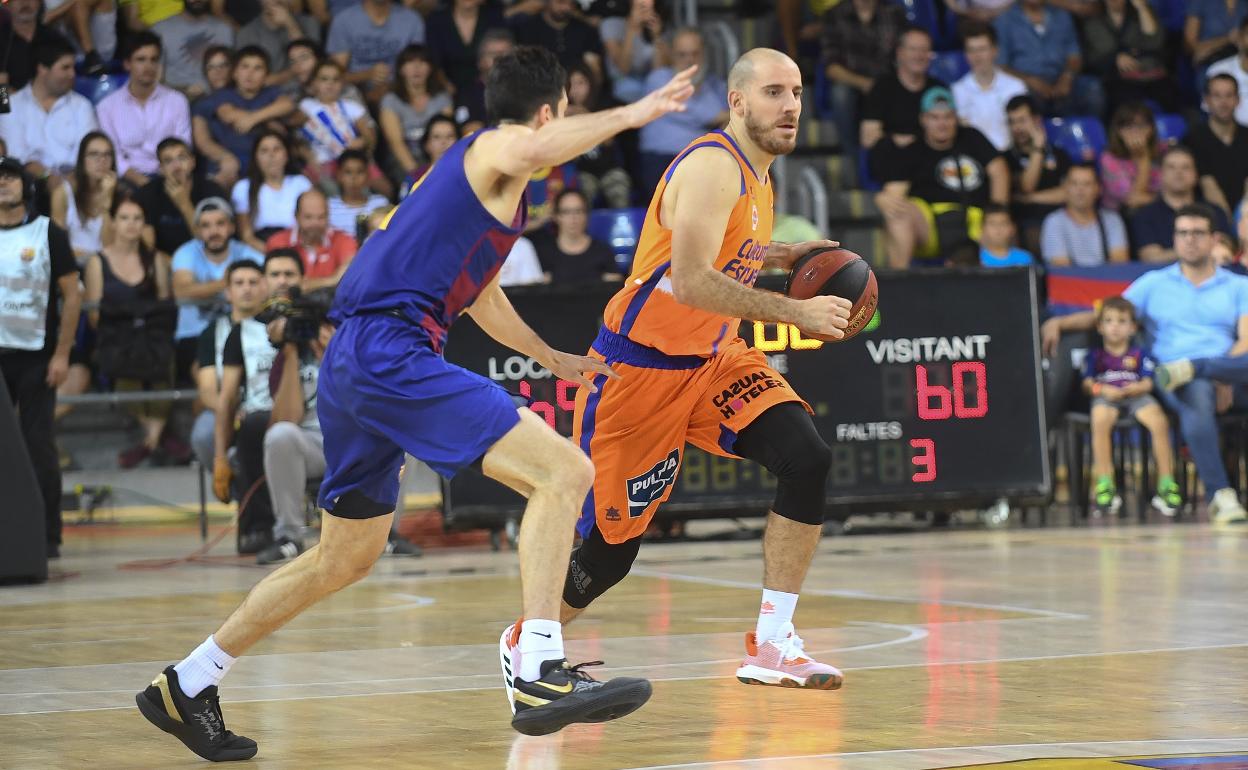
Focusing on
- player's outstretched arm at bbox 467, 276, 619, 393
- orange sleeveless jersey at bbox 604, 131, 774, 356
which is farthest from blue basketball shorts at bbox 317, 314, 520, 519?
orange sleeveless jersey at bbox 604, 131, 774, 356

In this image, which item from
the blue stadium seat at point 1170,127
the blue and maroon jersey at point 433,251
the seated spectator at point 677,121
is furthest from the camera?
the blue stadium seat at point 1170,127

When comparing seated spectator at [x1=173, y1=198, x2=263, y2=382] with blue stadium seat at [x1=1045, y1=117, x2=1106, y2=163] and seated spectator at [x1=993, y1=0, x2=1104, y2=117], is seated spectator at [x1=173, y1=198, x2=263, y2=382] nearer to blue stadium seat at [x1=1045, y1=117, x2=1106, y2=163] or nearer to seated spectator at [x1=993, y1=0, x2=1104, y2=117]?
blue stadium seat at [x1=1045, y1=117, x2=1106, y2=163]

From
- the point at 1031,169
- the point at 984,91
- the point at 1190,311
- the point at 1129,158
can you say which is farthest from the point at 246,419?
the point at 1129,158

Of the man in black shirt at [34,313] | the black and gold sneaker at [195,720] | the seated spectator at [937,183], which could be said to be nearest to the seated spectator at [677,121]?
the seated spectator at [937,183]

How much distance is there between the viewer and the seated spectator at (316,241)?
13.7 m

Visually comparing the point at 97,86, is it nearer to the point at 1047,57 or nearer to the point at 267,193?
the point at 267,193

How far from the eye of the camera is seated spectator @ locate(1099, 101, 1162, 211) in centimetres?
1709

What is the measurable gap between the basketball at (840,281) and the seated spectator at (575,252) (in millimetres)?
Answer: 7229

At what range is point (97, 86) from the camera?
1619 cm

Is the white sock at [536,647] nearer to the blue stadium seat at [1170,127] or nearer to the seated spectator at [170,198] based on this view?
the seated spectator at [170,198]

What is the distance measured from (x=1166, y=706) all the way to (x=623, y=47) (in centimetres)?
1204

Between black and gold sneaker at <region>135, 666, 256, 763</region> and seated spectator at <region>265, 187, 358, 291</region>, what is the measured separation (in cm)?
815

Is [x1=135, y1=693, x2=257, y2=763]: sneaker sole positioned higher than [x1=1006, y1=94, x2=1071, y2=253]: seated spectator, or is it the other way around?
[x1=1006, y1=94, x2=1071, y2=253]: seated spectator

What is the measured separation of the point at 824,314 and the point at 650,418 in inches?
32.4
